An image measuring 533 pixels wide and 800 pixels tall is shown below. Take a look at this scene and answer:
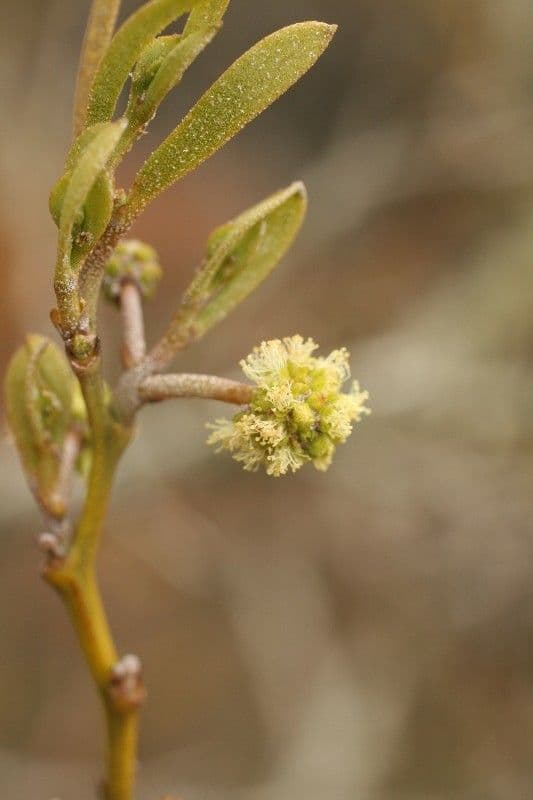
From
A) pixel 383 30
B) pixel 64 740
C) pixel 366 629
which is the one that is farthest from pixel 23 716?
pixel 383 30

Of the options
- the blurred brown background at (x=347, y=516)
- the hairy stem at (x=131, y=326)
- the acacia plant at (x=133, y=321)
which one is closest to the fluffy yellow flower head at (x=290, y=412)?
the acacia plant at (x=133, y=321)

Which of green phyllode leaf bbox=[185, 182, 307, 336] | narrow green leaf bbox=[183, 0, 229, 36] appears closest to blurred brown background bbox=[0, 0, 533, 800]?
green phyllode leaf bbox=[185, 182, 307, 336]

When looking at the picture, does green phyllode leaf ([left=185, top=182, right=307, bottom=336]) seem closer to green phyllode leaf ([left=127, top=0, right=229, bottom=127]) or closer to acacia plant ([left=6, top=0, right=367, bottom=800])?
acacia plant ([left=6, top=0, right=367, bottom=800])

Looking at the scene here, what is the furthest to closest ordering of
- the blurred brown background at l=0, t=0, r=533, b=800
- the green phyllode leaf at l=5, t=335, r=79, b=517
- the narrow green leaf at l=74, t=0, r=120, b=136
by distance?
the blurred brown background at l=0, t=0, r=533, b=800, the green phyllode leaf at l=5, t=335, r=79, b=517, the narrow green leaf at l=74, t=0, r=120, b=136

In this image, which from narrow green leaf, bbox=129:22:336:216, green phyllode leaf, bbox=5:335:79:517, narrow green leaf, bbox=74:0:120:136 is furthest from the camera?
green phyllode leaf, bbox=5:335:79:517

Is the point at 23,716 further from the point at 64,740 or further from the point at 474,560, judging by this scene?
the point at 474,560

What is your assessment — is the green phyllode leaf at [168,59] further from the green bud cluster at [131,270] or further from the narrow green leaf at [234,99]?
the green bud cluster at [131,270]
